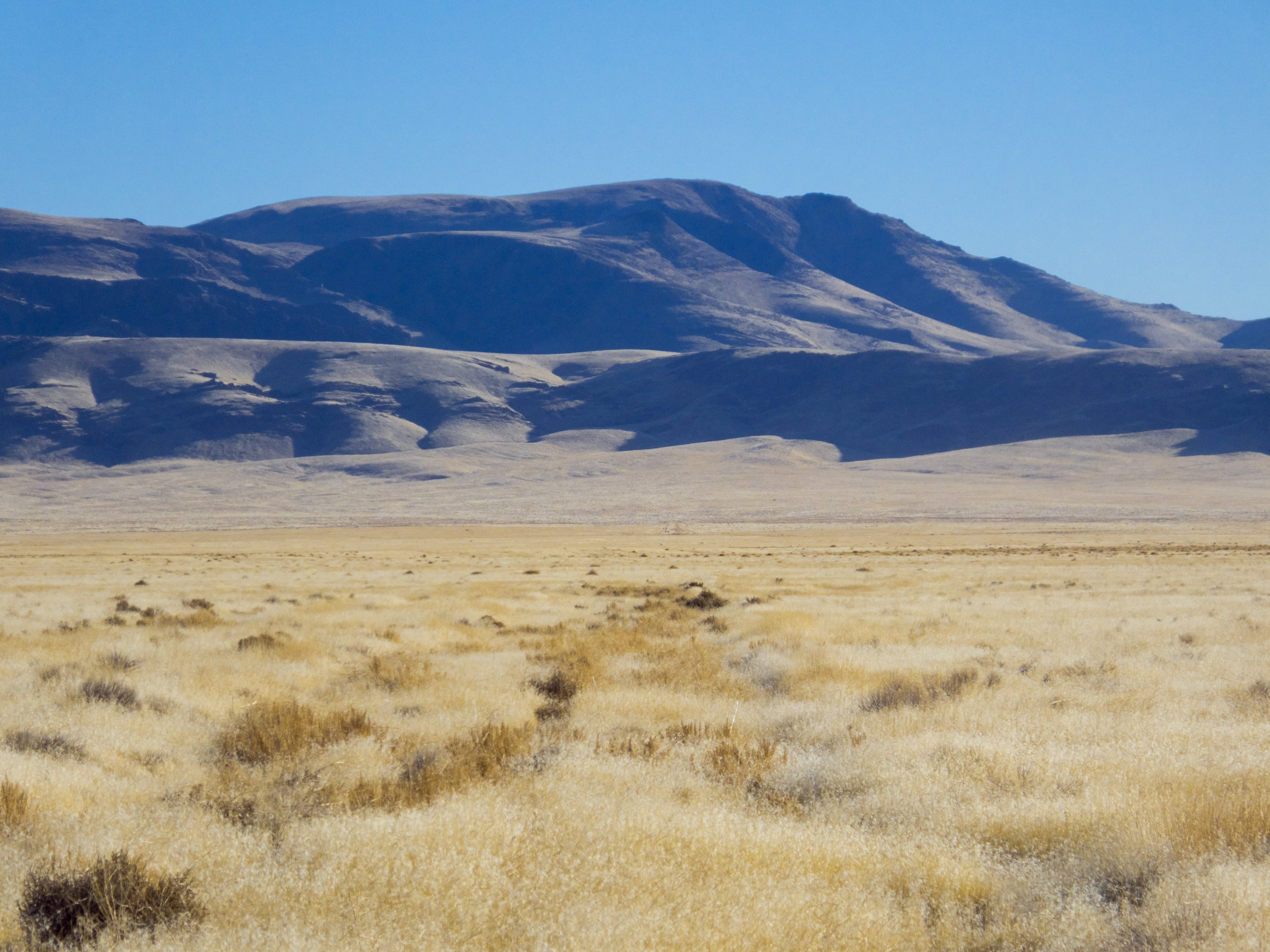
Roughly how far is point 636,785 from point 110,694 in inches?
235

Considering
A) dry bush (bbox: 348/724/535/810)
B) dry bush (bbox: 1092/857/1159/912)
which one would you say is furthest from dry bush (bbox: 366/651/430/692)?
dry bush (bbox: 1092/857/1159/912)

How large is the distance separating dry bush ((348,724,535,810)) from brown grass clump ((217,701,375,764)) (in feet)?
3.10

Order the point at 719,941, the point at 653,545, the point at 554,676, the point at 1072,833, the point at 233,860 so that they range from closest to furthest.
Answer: the point at 719,941 → the point at 233,860 → the point at 1072,833 → the point at 554,676 → the point at 653,545

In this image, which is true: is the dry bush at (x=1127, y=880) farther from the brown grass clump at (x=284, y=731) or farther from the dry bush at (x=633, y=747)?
the brown grass clump at (x=284, y=731)

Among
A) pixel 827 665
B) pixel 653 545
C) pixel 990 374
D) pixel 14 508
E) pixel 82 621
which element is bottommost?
pixel 14 508

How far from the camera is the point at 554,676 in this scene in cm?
1062

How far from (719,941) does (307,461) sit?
153 meters

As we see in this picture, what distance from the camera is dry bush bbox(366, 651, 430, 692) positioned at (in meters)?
10.7

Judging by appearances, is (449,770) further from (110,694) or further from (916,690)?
(916,690)

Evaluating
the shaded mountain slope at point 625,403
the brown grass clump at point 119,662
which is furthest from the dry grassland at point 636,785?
the shaded mountain slope at point 625,403

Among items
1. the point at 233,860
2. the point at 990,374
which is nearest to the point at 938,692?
the point at 233,860

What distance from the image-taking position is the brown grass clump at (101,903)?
4078 mm

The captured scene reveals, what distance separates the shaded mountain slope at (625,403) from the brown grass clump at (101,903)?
150943 mm

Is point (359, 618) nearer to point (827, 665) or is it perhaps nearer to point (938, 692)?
point (827, 665)
